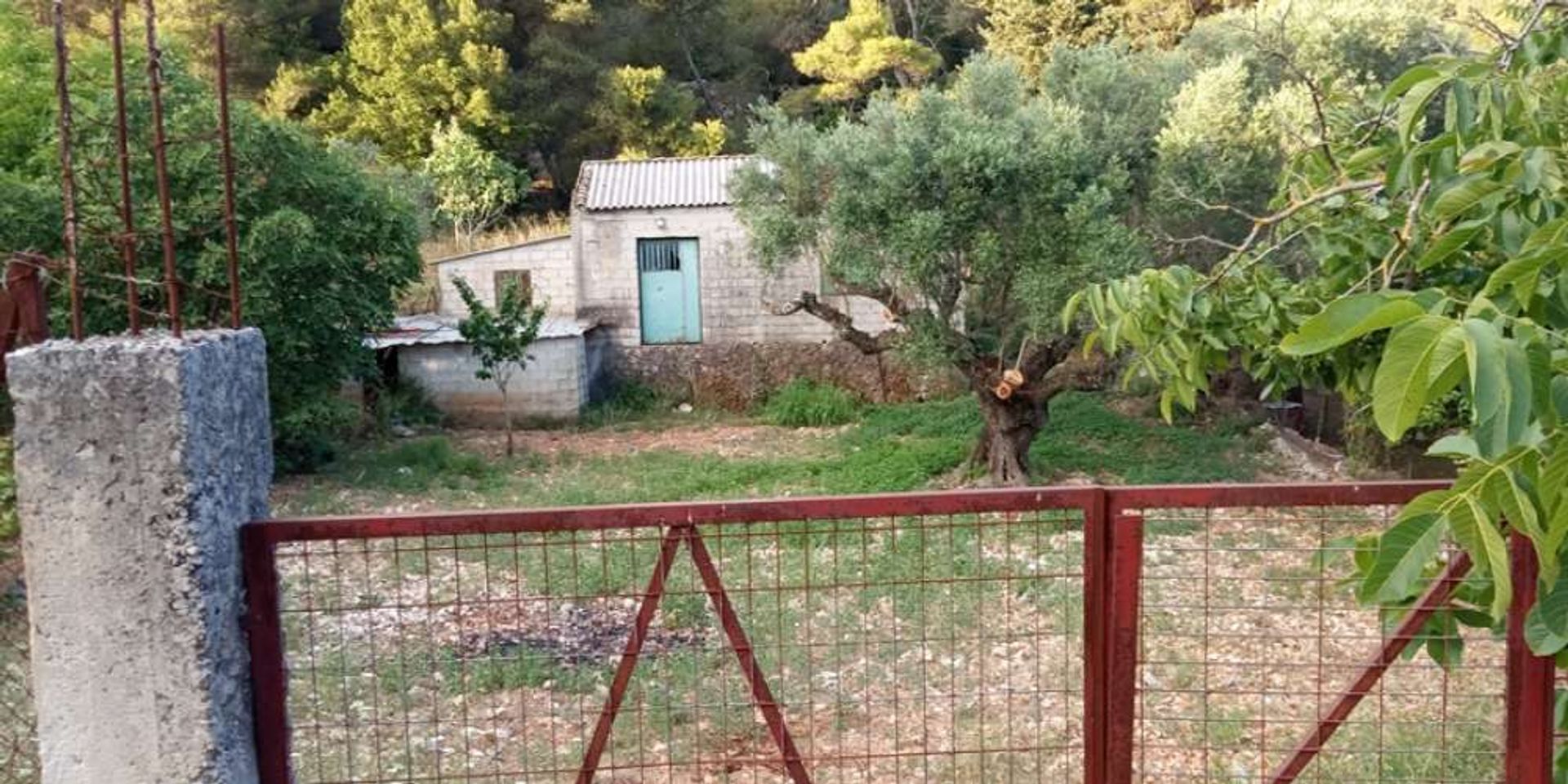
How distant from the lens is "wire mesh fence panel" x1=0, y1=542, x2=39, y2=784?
4.23 m

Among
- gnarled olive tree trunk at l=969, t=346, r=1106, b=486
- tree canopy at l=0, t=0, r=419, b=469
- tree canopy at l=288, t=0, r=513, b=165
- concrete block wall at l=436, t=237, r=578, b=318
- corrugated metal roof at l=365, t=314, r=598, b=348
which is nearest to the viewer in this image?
tree canopy at l=0, t=0, r=419, b=469

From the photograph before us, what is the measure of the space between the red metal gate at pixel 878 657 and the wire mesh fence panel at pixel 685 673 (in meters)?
0.03

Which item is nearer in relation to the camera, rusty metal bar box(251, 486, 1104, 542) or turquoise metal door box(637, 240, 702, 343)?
rusty metal bar box(251, 486, 1104, 542)

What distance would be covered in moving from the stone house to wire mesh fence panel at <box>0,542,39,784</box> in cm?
1120

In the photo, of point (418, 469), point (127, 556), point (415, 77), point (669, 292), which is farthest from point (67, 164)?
point (415, 77)

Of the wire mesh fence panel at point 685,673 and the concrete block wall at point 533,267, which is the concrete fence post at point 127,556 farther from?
the concrete block wall at point 533,267

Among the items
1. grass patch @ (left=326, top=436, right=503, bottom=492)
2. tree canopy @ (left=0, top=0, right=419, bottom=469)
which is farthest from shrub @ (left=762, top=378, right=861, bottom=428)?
tree canopy @ (left=0, top=0, right=419, bottom=469)

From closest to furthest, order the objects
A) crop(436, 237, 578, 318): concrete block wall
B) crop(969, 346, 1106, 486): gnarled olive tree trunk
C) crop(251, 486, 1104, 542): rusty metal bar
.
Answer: crop(251, 486, 1104, 542): rusty metal bar → crop(969, 346, 1106, 486): gnarled olive tree trunk → crop(436, 237, 578, 318): concrete block wall

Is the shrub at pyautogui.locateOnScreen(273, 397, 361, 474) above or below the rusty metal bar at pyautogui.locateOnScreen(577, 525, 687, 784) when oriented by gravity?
below

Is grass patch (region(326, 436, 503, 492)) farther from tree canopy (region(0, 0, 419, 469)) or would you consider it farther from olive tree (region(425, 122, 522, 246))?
olive tree (region(425, 122, 522, 246))

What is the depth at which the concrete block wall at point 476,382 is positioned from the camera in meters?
16.9

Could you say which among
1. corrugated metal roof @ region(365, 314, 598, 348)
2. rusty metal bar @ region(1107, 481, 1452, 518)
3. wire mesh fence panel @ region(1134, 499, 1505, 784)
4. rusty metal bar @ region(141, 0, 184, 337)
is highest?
rusty metal bar @ region(141, 0, 184, 337)

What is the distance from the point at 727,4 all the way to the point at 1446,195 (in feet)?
86.7


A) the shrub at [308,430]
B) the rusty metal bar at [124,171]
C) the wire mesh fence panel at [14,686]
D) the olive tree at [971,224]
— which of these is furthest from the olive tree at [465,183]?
the rusty metal bar at [124,171]
